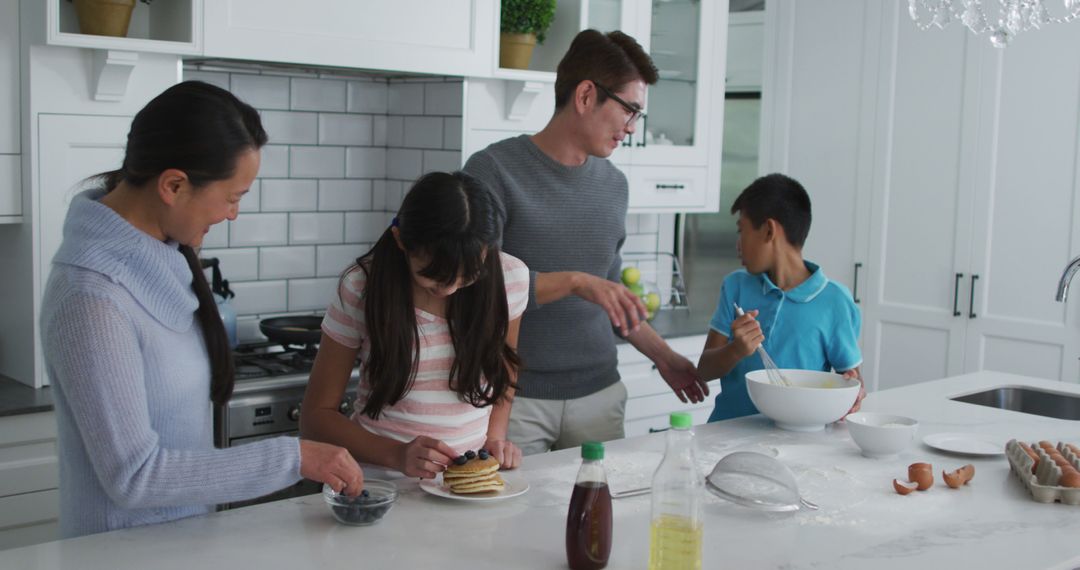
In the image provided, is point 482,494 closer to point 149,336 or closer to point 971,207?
point 149,336

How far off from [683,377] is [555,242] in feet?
1.42

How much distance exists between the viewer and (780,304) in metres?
2.65

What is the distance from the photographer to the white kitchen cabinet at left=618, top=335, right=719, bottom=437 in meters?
3.86

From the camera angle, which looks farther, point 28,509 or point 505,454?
point 28,509

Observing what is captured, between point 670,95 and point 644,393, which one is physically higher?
point 670,95

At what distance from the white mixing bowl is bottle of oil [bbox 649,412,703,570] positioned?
846mm

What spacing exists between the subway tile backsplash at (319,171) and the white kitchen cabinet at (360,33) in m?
0.17

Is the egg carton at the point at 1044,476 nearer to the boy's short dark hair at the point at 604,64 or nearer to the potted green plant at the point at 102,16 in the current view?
the boy's short dark hair at the point at 604,64

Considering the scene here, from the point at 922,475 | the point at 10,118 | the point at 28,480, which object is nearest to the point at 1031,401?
the point at 922,475

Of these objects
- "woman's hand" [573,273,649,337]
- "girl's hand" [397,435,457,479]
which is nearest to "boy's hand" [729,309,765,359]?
"woman's hand" [573,273,649,337]

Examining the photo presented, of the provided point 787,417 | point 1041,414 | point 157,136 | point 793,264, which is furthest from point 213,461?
point 1041,414

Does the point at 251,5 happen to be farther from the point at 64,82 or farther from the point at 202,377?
the point at 202,377

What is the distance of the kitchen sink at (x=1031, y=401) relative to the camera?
2.98 meters

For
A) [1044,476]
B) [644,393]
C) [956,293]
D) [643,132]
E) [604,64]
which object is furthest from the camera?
[956,293]
